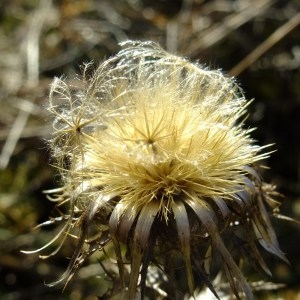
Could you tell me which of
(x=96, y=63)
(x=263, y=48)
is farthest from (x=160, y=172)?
(x=96, y=63)

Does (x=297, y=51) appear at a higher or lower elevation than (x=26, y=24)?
lower

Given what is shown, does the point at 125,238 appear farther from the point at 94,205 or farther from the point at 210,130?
A: the point at 210,130

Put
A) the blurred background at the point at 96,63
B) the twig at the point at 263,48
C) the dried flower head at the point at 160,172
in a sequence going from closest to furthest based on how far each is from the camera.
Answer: the dried flower head at the point at 160,172 → the blurred background at the point at 96,63 → the twig at the point at 263,48

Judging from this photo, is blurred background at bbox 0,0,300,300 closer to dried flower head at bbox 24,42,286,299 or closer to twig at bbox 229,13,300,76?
twig at bbox 229,13,300,76

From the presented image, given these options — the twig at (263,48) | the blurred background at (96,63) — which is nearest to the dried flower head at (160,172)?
the blurred background at (96,63)

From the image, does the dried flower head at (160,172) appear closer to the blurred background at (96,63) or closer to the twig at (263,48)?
the blurred background at (96,63)

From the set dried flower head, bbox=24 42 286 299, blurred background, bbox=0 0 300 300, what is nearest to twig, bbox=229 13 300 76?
blurred background, bbox=0 0 300 300

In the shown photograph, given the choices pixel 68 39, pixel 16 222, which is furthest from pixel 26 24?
pixel 16 222
